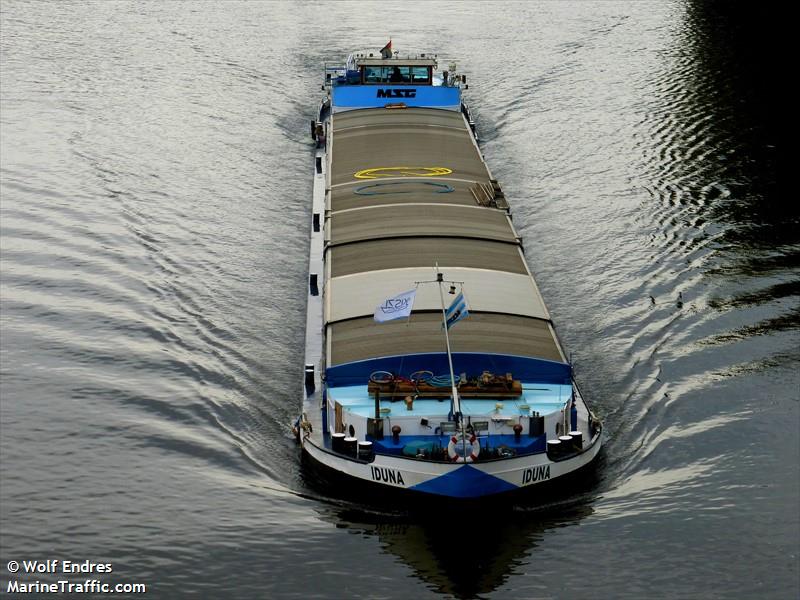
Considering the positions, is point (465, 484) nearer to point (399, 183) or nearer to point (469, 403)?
point (469, 403)

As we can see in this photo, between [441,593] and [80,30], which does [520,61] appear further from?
[441,593]

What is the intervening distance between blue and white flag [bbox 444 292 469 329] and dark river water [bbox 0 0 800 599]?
6.26 meters

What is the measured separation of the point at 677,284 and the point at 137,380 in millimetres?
25938

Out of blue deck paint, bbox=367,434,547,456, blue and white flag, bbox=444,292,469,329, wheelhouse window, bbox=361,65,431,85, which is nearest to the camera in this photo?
blue deck paint, bbox=367,434,547,456

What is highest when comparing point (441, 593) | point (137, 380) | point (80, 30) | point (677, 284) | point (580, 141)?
point (80, 30)

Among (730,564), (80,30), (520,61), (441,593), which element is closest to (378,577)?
(441,593)

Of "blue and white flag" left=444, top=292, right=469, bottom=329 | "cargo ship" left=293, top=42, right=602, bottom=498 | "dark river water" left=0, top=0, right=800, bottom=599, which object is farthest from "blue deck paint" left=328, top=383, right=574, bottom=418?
"dark river water" left=0, top=0, right=800, bottom=599

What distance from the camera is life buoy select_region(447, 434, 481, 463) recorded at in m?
37.4

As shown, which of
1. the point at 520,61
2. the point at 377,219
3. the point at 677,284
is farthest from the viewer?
the point at 520,61

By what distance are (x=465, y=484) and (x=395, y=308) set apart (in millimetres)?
6477

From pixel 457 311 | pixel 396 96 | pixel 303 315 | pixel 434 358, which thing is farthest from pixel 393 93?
pixel 457 311

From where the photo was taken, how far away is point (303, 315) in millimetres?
54688

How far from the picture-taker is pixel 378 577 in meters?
35.9

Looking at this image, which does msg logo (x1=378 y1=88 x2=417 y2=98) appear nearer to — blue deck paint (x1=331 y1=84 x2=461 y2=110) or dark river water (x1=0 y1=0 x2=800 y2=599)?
blue deck paint (x1=331 y1=84 x2=461 y2=110)
